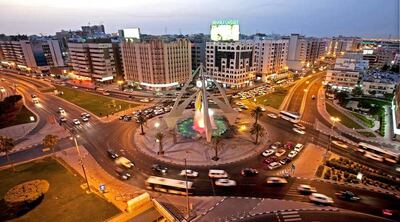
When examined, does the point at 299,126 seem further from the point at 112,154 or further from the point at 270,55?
the point at 270,55

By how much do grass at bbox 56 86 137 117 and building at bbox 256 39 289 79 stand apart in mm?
103646

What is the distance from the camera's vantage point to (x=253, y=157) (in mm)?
67562

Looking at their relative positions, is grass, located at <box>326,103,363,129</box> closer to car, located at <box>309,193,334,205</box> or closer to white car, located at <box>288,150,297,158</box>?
white car, located at <box>288,150,297,158</box>

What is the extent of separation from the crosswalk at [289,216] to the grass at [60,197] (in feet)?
110

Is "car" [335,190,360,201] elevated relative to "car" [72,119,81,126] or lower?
lower

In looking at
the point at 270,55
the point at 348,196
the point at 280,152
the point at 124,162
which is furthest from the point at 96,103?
the point at 270,55

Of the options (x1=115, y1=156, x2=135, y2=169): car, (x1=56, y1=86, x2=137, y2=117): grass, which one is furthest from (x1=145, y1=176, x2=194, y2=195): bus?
(x1=56, y1=86, x2=137, y2=117): grass

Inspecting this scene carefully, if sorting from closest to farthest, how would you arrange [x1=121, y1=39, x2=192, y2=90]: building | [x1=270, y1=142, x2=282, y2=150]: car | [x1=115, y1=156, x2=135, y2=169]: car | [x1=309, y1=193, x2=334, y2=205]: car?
[x1=309, y1=193, x2=334, y2=205]: car
[x1=115, y1=156, x2=135, y2=169]: car
[x1=270, y1=142, x2=282, y2=150]: car
[x1=121, y1=39, x2=192, y2=90]: building

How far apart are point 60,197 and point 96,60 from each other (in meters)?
129

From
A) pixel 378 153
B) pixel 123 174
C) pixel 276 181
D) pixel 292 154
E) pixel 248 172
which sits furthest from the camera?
pixel 378 153

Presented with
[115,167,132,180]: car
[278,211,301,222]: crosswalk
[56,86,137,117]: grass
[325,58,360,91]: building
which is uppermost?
[325,58,360,91]: building

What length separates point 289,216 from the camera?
45.5 metres

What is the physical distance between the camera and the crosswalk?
147 ft

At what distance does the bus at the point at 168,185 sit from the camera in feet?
177
